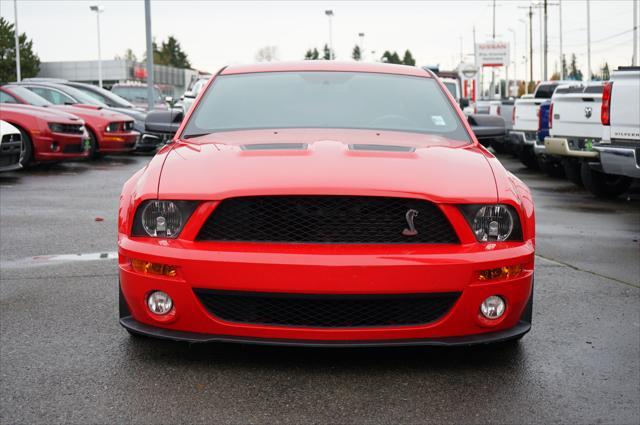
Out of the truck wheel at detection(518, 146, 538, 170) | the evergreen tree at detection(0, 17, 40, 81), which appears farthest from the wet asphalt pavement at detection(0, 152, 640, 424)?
the evergreen tree at detection(0, 17, 40, 81)

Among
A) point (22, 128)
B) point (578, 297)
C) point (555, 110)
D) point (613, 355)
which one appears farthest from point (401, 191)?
point (22, 128)

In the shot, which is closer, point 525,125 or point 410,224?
point 410,224

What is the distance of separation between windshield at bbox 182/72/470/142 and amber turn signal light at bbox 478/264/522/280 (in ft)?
3.96

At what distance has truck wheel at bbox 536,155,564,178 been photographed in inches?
609

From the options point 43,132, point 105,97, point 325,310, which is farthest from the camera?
point 105,97

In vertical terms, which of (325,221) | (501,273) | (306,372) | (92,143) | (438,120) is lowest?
(306,372)

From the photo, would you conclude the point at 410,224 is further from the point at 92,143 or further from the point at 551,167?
the point at 92,143

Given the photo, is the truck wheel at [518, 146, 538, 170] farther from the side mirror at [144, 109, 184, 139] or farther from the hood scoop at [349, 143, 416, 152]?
the hood scoop at [349, 143, 416, 152]

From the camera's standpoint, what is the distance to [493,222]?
12.5 ft

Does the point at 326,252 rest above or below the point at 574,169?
above

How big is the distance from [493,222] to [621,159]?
18.9ft

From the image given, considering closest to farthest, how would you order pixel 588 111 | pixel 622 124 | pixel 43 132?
pixel 622 124 → pixel 588 111 → pixel 43 132

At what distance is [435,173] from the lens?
12.8ft

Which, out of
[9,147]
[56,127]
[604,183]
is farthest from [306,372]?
[56,127]
